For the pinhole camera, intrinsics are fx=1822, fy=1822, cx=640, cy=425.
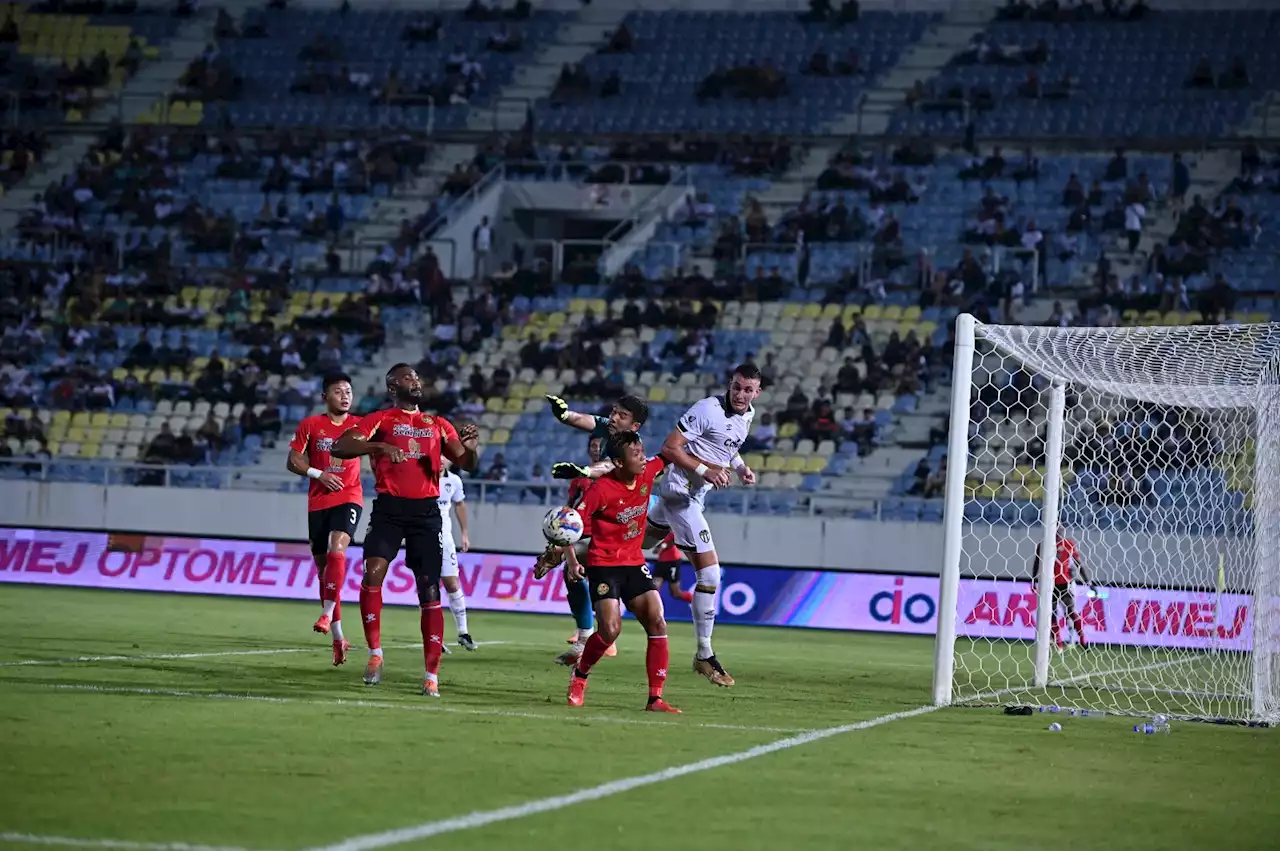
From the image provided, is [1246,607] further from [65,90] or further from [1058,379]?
[65,90]

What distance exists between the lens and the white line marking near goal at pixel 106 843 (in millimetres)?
6484

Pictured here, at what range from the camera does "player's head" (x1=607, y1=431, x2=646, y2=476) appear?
1183 centimetres

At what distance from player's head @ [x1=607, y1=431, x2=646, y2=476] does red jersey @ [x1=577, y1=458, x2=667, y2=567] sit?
15 centimetres

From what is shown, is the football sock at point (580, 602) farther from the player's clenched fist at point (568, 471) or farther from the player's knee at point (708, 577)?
the player's clenched fist at point (568, 471)

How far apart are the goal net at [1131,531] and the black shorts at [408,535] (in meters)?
3.69

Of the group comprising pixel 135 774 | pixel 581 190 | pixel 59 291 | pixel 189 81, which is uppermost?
pixel 189 81

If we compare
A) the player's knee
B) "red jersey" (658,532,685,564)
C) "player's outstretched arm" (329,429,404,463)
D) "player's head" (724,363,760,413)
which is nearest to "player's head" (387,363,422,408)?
"player's outstretched arm" (329,429,404,463)

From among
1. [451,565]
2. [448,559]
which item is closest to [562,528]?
[448,559]

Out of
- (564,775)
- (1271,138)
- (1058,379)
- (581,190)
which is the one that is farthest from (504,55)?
(564,775)

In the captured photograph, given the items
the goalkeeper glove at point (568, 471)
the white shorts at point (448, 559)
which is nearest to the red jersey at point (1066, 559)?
the white shorts at point (448, 559)

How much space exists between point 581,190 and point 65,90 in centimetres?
1440

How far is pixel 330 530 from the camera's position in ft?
49.9

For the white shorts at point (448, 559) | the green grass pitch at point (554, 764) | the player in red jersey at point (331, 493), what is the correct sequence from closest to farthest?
the green grass pitch at point (554, 764)
the player in red jersey at point (331, 493)
the white shorts at point (448, 559)

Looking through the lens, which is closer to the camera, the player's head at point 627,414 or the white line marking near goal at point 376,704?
the white line marking near goal at point 376,704
